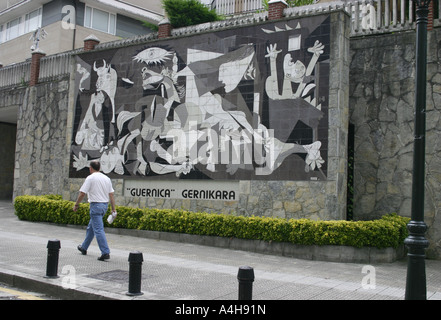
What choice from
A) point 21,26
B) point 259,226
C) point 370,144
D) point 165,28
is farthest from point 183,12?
point 259,226

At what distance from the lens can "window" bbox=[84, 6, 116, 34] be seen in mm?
26641

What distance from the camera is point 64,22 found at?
2523cm

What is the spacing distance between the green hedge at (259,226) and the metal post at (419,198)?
4.17 meters

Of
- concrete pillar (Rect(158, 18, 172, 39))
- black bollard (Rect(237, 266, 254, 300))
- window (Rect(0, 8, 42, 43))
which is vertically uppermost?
window (Rect(0, 8, 42, 43))

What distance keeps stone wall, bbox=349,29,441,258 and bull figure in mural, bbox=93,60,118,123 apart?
7455mm

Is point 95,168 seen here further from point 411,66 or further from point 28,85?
point 28,85

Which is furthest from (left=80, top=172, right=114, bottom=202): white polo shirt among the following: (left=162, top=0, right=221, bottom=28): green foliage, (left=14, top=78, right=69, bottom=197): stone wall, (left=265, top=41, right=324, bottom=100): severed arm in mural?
(left=162, top=0, right=221, bottom=28): green foliage

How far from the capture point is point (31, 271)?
7.80m

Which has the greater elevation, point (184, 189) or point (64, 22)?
point (64, 22)

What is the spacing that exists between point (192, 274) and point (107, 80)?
365 inches

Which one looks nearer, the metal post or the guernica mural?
the metal post

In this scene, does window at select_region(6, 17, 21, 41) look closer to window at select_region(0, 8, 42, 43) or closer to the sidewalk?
window at select_region(0, 8, 42, 43)

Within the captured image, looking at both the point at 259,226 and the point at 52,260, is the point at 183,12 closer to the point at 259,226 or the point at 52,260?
the point at 259,226

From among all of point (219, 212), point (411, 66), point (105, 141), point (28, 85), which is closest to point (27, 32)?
point (28, 85)
